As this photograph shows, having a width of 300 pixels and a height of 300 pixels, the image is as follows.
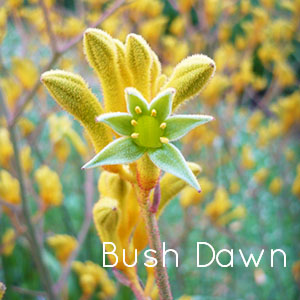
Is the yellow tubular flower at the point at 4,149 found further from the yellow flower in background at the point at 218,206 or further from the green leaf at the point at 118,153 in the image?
the green leaf at the point at 118,153

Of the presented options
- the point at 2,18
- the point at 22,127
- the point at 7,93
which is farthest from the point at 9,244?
the point at 2,18

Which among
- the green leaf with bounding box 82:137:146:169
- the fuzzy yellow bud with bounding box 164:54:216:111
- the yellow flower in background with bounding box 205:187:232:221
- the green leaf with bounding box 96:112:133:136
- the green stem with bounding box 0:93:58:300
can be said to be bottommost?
the yellow flower in background with bounding box 205:187:232:221

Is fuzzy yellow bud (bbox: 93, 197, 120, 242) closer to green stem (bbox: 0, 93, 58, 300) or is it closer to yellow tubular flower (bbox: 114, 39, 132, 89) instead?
yellow tubular flower (bbox: 114, 39, 132, 89)

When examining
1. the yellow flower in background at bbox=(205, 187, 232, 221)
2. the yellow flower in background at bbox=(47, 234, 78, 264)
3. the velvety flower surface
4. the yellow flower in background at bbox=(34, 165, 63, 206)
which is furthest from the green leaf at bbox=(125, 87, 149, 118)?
the yellow flower in background at bbox=(205, 187, 232, 221)

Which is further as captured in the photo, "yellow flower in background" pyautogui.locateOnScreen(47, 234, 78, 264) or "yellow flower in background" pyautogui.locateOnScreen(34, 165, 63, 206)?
"yellow flower in background" pyautogui.locateOnScreen(47, 234, 78, 264)

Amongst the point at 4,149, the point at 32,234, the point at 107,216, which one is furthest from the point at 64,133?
the point at 107,216

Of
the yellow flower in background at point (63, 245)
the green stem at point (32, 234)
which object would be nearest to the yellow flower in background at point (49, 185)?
the green stem at point (32, 234)

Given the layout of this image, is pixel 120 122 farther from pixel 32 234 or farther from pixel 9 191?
pixel 9 191
